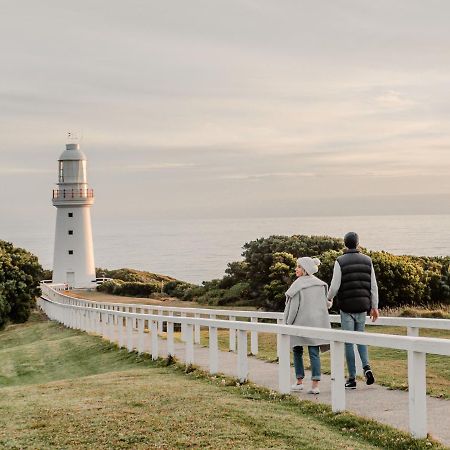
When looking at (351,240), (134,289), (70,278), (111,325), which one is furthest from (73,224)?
(351,240)

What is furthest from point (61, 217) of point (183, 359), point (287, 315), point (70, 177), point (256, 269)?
point (287, 315)

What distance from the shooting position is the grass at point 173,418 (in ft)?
31.2

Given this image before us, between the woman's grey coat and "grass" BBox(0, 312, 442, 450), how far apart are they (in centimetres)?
115

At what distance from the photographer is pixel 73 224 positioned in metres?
69.6

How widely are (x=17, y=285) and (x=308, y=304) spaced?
43515 mm

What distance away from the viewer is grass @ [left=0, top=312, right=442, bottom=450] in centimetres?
951

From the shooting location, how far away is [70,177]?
2756 inches

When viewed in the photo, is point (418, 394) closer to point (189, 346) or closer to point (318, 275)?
point (189, 346)

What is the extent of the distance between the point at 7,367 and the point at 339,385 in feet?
56.7

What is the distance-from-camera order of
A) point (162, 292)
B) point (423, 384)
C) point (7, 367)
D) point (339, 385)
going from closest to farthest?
1. point (423, 384)
2. point (339, 385)
3. point (7, 367)
4. point (162, 292)

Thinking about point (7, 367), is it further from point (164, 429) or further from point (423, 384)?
point (423, 384)

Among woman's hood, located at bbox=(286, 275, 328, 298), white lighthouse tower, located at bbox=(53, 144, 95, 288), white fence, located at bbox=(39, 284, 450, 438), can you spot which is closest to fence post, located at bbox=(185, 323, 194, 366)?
white fence, located at bbox=(39, 284, 450, 438)

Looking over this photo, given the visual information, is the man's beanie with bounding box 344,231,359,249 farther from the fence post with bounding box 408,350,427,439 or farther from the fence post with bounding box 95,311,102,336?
the fence post with bounding box 95,311,102,336

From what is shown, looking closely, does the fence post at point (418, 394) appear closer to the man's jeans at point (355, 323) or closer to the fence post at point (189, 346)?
the man's jeans at point (355, 323)
